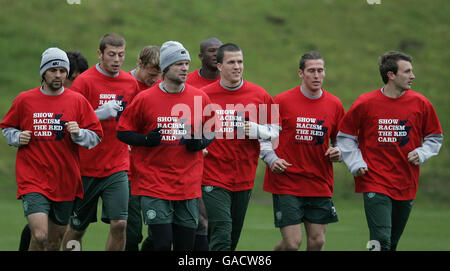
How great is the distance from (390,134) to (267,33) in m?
24.9

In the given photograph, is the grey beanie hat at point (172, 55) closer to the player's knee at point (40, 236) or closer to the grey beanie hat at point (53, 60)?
the grey beanie hat at point (53, 60)

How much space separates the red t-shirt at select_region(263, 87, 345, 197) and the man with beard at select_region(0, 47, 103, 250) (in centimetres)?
221

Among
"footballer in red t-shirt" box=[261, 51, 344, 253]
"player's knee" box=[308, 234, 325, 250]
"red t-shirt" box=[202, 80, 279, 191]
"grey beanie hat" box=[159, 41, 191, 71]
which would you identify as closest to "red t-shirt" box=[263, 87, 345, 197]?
"footballer in red t-shirt" box=[261, 51, 344, 253]

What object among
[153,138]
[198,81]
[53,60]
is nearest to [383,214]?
[153,138]

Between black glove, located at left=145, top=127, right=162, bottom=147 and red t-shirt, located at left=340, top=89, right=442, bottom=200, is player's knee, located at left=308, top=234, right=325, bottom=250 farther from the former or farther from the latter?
black glove, located at left=145, top=127, right=162, bottom=147

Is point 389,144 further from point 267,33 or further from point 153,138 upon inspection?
point 267,33

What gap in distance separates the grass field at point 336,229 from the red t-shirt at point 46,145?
16.0 feet

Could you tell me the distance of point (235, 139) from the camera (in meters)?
10.2

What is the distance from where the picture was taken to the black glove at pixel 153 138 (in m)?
8.93

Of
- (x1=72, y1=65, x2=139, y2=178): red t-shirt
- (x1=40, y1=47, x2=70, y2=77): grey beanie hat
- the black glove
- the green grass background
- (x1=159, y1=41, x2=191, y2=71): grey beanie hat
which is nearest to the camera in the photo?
the black glove

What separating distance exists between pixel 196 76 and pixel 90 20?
942 inches

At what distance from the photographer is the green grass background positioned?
104ft

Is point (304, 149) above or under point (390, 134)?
under
